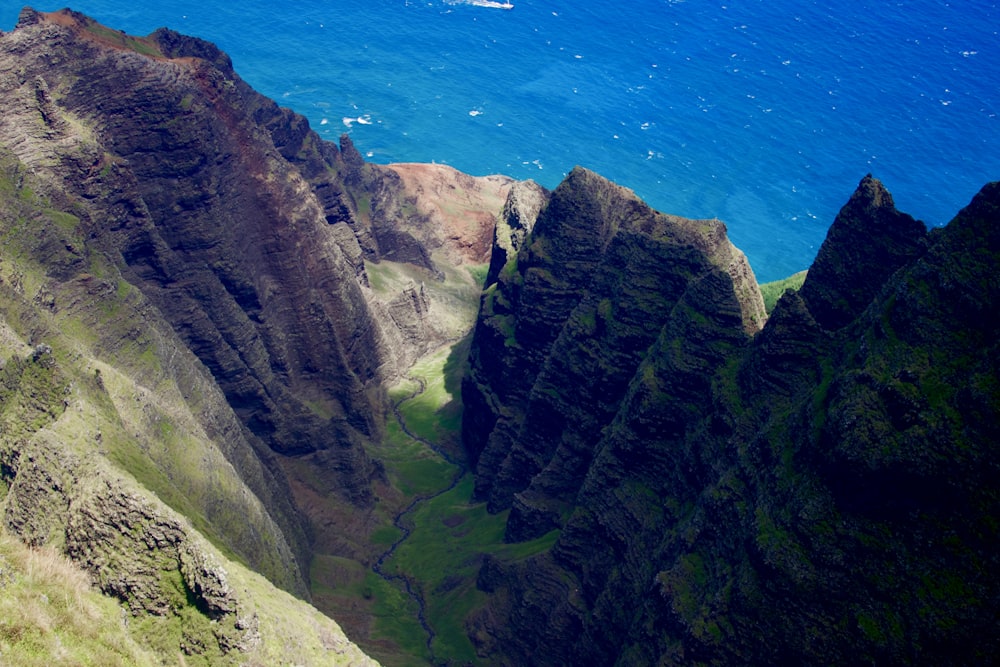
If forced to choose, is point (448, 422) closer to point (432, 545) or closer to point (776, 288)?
point (432, 545)

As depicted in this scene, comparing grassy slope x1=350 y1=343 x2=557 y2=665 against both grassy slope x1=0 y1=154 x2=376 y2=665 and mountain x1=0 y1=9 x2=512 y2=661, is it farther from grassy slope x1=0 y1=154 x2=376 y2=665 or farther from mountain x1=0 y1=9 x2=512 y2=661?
grassy slope x1=0 y1=154 x2=376 y2=665

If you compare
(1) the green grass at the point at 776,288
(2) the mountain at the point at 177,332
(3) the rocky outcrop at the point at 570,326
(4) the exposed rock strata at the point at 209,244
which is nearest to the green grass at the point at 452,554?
(3) the rocky outcrop at the point at 570,326

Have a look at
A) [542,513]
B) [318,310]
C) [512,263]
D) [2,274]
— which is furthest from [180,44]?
[542,513]

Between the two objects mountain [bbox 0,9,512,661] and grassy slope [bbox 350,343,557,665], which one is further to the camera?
grassy slope [bbox 350,343,557,665]

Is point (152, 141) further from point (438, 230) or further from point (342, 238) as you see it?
point (438, 230)

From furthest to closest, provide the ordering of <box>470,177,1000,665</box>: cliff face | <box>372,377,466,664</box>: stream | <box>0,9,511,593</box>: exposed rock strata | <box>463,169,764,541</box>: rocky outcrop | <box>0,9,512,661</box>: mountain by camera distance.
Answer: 1. <box>372,377,466,664</box>: stream
2. <box>0,9,511,593</box>: exposed rock strata
3. <box>463,169,764,541</box>: rocky outcrop
4. <box>470,177,1000,665</box>: cliff face
5. <box>0,9,512,661</box>: mountain

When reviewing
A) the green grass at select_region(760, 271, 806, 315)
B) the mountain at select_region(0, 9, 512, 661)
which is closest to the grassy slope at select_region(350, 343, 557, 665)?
the mountain at select_region(0, 9, 512, 661)
